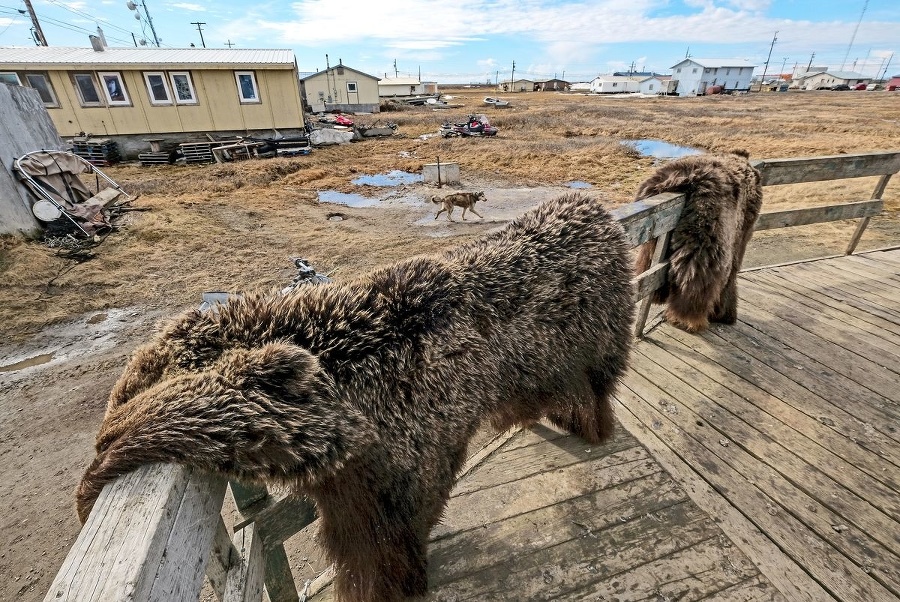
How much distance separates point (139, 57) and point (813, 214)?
2529 centimetres

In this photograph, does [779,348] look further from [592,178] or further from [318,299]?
[592,178]

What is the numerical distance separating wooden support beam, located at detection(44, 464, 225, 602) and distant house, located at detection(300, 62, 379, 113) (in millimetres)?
44868

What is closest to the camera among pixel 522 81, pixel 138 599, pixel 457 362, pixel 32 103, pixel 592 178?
pixel 138 599

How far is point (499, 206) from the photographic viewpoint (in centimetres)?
1271

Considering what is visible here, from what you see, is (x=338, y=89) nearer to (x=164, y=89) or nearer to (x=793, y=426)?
(x=164, y=89)

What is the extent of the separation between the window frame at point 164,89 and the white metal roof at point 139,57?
0.41 m

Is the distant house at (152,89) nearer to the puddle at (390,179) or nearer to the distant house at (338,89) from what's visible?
the puddle at (390,179)

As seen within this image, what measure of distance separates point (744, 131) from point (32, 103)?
3060 cm

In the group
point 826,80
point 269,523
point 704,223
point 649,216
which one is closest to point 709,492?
point 649,216

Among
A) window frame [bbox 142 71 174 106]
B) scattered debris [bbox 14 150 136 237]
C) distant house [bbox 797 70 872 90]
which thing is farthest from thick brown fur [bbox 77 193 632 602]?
distant house [bbox 797 70 872 90]

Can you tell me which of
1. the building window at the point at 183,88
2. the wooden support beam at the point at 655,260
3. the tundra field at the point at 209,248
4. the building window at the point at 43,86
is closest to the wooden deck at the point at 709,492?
the wooden support beam at the point at 655,260

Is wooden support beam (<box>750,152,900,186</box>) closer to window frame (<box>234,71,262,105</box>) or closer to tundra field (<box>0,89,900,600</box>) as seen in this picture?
tundra field (<box>0,89,900,600</box>)

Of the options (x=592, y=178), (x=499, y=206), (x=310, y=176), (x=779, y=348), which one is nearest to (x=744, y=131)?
(x=592, y=178)

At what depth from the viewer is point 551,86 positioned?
91.6 meters
